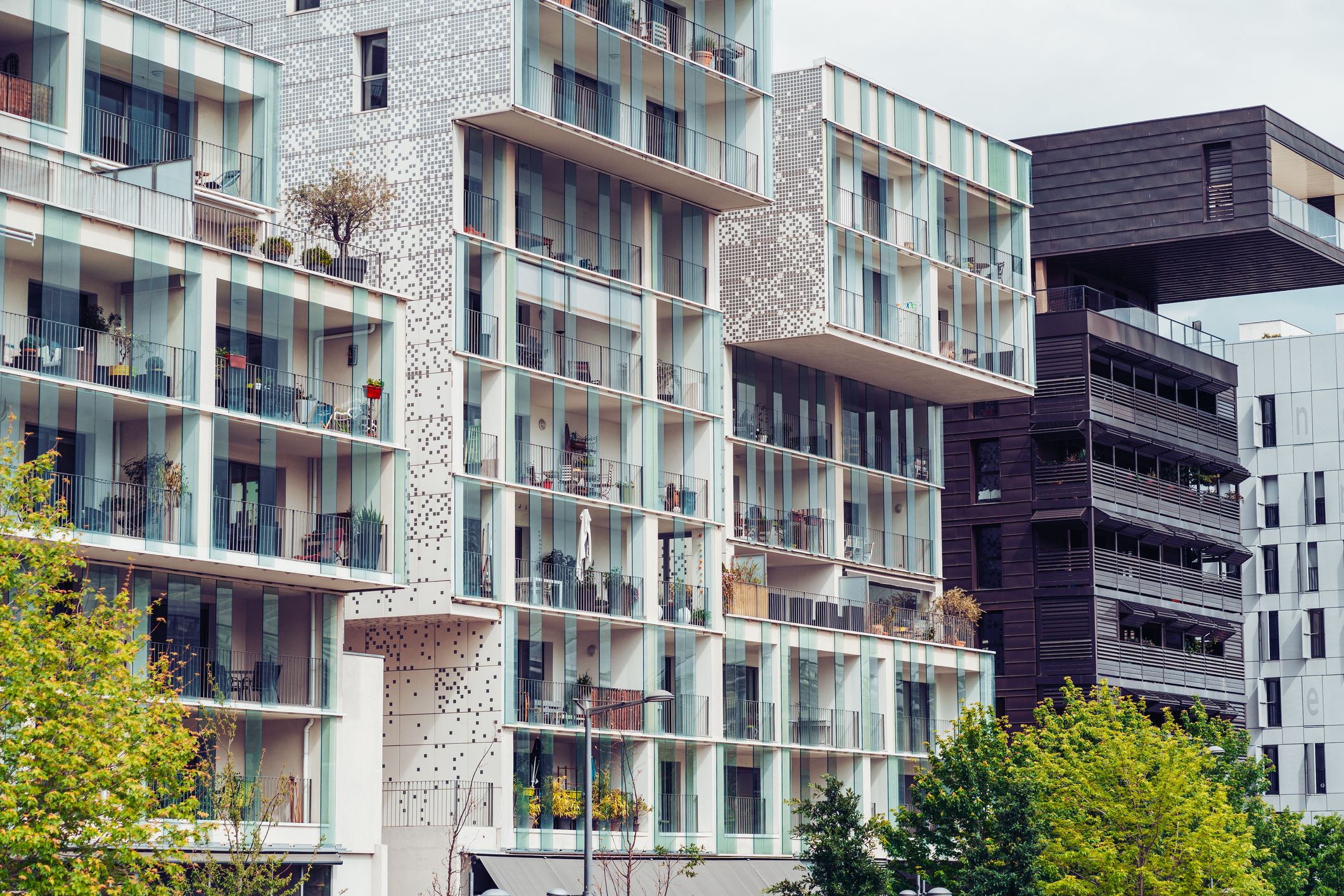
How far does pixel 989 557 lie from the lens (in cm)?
8444

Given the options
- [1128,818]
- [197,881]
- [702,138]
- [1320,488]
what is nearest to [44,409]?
[197,881]

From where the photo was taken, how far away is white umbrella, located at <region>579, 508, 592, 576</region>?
6181 cm

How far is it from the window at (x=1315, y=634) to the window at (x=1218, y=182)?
23.5 meters

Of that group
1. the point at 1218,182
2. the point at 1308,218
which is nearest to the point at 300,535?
the point at 1218,182

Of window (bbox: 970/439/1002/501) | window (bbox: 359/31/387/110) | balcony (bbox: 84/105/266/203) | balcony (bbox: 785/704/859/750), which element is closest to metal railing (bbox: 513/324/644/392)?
window (bbox: 359/31/387/110)

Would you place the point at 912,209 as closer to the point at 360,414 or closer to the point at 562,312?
the point at 562,312

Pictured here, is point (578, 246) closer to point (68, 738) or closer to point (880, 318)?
point (880, 318)

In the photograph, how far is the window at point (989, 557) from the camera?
84.2 meters

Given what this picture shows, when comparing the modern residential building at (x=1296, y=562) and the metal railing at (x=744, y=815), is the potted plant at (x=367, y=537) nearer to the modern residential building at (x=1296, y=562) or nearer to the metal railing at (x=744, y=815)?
the metal railing at (x=744, y=815)

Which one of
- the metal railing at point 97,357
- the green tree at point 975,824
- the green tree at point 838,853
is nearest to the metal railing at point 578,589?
the green tree at point 838,853

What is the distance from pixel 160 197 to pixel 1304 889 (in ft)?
142

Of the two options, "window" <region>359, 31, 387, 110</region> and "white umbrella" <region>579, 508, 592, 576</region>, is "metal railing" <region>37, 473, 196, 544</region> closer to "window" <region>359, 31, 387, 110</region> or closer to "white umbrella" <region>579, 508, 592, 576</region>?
"white umbrella" <region>579, 508, 592, 576</region>

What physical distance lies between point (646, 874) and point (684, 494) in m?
11.1

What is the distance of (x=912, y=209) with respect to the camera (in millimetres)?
74500
